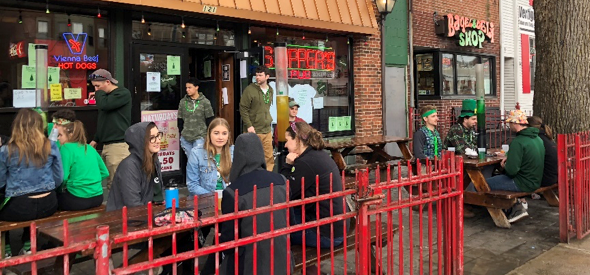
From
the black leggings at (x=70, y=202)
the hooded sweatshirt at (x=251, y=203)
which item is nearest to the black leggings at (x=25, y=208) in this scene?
the black leggings at (x=70, y=202)

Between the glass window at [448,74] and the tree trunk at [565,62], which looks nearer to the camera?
the tree trunk at [565,62]

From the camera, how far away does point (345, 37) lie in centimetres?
1058

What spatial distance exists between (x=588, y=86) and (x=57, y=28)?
25.4 ft

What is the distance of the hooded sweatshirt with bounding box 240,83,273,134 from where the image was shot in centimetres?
801

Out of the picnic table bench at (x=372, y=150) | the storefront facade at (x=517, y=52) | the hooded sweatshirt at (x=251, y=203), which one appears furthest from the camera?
the storefront facade at (x=517, y=52)

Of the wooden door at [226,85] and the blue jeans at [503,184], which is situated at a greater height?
the wooden door at [226,85]

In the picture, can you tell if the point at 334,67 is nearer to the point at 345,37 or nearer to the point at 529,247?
the point at 345,37

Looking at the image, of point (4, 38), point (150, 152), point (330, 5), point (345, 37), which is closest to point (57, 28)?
point (4, 38)

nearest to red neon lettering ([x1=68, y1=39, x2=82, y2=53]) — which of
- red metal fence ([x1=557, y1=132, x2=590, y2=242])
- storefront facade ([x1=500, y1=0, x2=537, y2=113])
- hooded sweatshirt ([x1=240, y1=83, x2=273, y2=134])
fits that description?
hooded sweatshirt ([x1=240, y1=83, x2=273, y2=134])

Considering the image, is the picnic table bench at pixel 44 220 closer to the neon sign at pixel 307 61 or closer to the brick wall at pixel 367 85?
the neon sign at pixel 307 61

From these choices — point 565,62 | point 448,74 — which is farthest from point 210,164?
point 448,74

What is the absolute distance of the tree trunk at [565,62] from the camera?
759 cm

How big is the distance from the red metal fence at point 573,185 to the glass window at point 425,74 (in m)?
8.76

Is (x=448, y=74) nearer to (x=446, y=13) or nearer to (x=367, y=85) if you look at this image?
(x=446, y=13)
